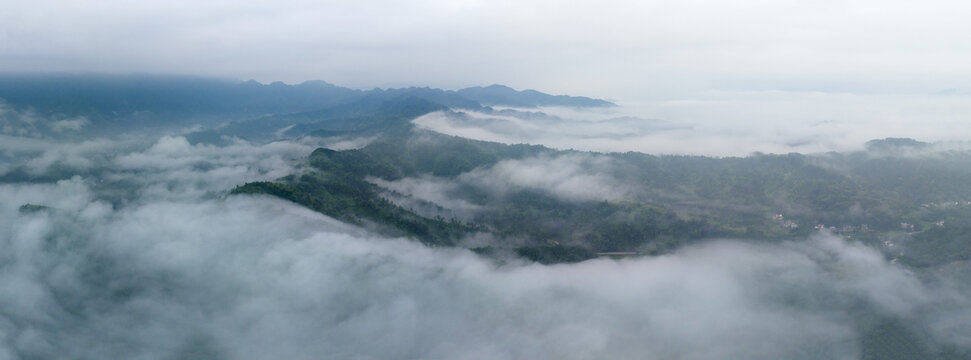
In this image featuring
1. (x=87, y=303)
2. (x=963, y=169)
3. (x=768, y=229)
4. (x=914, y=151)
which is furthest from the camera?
(x=914, y=151)

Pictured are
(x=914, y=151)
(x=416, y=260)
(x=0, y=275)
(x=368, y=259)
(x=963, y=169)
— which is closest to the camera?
(x=0, y=275)

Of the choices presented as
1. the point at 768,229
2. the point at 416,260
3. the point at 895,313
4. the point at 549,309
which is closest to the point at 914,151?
the point at 768,229

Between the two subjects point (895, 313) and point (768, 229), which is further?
point (768, 229)

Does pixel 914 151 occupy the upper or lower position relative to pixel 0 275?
upper

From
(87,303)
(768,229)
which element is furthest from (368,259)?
(768,229)

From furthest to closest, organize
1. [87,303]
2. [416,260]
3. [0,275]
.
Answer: [416,260] → [0,275] → [87,303]

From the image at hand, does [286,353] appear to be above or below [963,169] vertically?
below

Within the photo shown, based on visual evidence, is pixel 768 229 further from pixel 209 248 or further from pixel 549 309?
pixel 209 248

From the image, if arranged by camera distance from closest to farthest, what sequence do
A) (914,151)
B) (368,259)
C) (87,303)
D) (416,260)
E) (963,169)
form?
(87,303) → (368,259) → (416,260) → (963,169) → (914,151)

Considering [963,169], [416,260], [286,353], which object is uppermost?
[963,169]

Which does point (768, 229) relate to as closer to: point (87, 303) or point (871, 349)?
point (871, 349)
